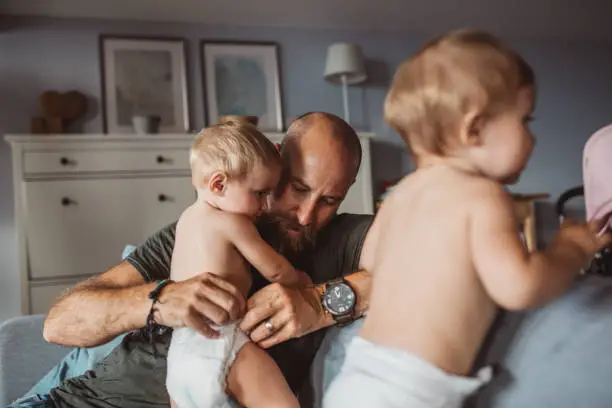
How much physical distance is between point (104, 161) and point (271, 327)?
2.70 metres

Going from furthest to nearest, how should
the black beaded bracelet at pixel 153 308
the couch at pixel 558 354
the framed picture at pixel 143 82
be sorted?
the framed picture at pixel 143 82, the black beaded bracelet at pixel 153 308, the couch at pixel 558 354

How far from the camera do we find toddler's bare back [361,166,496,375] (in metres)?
0.67

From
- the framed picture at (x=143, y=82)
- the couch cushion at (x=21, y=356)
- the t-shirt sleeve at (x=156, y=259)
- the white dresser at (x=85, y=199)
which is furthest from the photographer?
the framed picture at (x=143, y=82)

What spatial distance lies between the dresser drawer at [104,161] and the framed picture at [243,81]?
2.02 ft

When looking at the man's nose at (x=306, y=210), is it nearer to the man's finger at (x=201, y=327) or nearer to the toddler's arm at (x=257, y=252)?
the toddler's arm at (x=257, y=252)

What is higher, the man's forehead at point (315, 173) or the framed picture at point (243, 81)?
the framed picture at point (243, 81)

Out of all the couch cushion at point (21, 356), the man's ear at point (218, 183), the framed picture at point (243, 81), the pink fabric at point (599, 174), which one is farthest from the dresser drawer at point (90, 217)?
the pink fabric at point (599, 174)

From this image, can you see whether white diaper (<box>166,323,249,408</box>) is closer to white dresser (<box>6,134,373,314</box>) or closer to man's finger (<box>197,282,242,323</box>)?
man's finger (<box>197,282,242,323</box>)

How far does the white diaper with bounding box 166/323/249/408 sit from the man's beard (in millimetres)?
264

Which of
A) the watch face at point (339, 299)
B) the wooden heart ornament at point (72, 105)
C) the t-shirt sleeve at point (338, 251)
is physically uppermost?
the wooden heart ornament at point (72, 105)

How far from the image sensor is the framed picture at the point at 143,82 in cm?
389

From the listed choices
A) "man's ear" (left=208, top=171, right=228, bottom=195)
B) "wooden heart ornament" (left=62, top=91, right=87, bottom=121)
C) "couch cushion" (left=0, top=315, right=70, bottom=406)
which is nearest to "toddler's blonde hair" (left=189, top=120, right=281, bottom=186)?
"man's ear" (left=208, top=171, right=228, bottom=195)

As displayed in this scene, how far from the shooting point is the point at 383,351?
73 cm

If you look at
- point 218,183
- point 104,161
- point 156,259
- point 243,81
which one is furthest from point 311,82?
point 218,183
